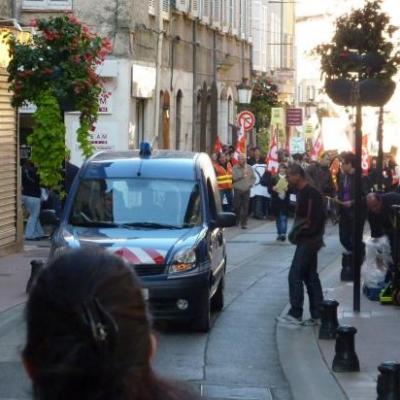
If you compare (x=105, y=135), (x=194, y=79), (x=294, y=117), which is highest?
(x=194, y=79)

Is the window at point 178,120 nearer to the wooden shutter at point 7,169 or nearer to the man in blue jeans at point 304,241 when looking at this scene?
the wooden shutter at point 7,169

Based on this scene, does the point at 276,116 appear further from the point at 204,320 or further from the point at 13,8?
the point at 204,320

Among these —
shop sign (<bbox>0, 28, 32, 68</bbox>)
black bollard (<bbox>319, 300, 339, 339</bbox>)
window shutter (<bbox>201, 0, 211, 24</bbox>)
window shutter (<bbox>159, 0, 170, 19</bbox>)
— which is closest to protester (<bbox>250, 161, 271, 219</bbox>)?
window shutter (<bbox>159, 0, 170, 19</bbox>)

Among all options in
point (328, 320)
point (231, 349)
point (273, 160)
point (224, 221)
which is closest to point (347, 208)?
point (224, 221)

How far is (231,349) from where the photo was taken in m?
12.3

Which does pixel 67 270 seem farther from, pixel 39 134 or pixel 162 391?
pixel 39 134

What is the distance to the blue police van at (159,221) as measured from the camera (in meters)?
12.9

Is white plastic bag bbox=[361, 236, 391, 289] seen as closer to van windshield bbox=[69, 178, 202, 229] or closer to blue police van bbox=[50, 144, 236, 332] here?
blue police van bbox=[50, 144, 236, 332]

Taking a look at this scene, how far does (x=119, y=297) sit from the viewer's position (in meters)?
2.50

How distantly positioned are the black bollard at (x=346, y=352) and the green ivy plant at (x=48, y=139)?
978cm

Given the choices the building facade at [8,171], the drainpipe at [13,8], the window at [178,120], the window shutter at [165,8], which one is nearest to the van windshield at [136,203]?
the building facade at [8,171]

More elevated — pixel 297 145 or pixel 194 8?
pixel 194 8

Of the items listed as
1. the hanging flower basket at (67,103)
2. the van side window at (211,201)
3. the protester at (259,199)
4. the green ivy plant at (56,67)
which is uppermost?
the green ivy plant at (56,67)

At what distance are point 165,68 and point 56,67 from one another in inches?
608
